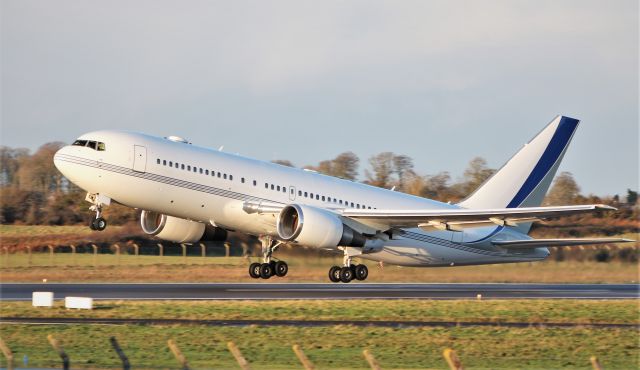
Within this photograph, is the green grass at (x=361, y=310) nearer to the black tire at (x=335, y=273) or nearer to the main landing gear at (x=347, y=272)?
the main landing gear at (x=347, y=272)

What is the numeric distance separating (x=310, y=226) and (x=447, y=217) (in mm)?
5435

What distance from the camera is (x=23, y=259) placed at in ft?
172

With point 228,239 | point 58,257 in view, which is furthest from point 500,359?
point 58,257

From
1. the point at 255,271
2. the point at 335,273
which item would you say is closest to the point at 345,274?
the point at 335,273

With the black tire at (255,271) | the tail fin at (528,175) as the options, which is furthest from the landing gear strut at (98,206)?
the tail fin at (528,175)

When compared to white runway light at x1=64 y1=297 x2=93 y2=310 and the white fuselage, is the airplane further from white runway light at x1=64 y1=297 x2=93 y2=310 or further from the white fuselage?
white runway light at x1=64 y1=297 x2=93 y2=310

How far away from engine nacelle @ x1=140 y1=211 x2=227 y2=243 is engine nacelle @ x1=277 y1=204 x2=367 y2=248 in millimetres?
4772

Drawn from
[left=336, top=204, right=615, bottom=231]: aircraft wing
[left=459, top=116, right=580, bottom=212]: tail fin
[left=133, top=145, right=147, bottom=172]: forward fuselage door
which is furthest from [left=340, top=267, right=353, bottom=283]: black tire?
Result: [left=133, top=145, right=147, bottom=172]: forward fuselage door

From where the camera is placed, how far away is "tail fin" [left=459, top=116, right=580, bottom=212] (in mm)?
45312

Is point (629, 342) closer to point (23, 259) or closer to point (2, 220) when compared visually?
point (23, 259)

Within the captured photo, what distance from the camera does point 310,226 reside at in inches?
1447

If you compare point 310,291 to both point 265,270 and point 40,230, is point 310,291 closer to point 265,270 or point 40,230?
point 265,270

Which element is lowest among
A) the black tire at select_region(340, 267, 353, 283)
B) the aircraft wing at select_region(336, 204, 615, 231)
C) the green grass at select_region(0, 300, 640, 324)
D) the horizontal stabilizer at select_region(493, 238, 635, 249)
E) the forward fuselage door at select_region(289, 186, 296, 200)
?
the green grass at select_region(0, 300, 640, 324)

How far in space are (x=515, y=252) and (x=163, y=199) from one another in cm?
1652
